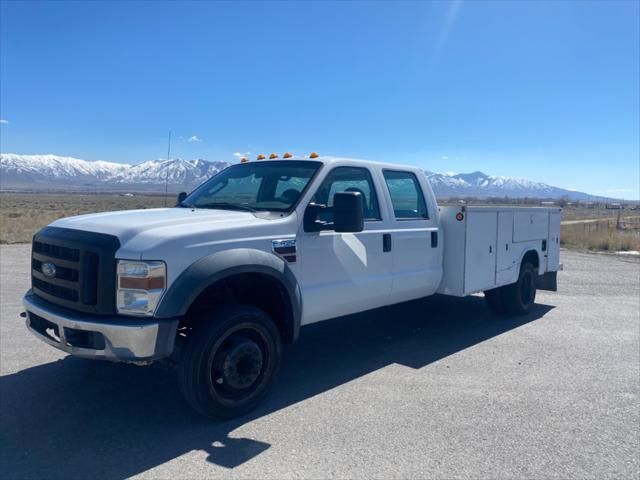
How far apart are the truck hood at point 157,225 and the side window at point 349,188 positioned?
753 millimetres

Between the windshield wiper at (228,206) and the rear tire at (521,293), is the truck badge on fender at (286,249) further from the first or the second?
the rear tire at (521,293)

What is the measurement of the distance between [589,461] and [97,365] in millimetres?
4347

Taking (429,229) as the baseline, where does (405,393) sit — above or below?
below

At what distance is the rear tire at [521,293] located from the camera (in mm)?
7492

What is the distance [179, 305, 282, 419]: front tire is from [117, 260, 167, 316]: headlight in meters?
0.47

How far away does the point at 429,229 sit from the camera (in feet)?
19.7

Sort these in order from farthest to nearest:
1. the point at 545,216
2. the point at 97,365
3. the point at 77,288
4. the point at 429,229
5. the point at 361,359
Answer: the point at 545,216 → the point at 429,229 → the point at 361,359 → the point at 97,365 → the point at 77,288

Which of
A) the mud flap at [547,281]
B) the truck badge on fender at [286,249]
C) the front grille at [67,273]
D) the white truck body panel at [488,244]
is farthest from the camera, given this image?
the mud flap at [547,281]

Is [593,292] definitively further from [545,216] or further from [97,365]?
[97,365]

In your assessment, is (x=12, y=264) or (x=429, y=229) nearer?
(x=429, y=229)

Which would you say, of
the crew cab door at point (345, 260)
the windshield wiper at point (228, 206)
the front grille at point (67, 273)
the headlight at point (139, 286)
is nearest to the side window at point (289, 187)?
the crew cab door at point (345, 260)

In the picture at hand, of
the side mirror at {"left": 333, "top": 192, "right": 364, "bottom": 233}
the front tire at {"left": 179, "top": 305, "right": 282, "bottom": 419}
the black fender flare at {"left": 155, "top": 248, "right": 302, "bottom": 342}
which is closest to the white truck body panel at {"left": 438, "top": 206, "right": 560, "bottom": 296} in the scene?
the side mirror at {"left": 333, "top": 192, "right": 364, "bottom": 233}

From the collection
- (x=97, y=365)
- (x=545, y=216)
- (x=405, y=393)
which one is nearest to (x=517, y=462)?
(x=405, y=393)

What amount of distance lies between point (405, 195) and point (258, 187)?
1737mm
